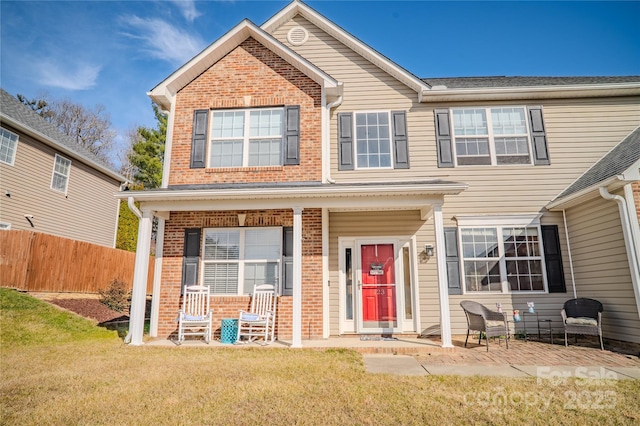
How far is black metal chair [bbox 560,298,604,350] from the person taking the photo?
6.63m

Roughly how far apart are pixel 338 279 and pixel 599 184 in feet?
18.4

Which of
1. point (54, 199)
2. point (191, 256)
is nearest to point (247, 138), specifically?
point (191, 256)

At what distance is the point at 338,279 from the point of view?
8406 millimetres

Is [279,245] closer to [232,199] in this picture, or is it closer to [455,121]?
[232,199]

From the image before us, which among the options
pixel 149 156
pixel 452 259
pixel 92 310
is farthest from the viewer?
pixel 149 156

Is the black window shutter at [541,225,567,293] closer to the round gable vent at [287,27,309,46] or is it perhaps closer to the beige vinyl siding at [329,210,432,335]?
the beige vinyl siding at [329,210,432,335]

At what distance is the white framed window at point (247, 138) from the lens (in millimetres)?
8406

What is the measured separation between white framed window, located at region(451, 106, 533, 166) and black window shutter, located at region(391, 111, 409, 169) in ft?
4.06

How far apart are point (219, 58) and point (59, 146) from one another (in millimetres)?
9158

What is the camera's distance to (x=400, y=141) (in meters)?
8.91

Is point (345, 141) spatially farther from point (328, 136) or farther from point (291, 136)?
point (291, 136)

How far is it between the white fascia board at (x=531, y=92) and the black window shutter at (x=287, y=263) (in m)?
4.92

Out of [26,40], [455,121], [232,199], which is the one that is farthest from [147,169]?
[455,121]

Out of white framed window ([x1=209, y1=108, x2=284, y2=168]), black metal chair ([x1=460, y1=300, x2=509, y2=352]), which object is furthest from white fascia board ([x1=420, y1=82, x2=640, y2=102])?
black metal chair ([x1=460, y1=300, x2=509, y2=352])
